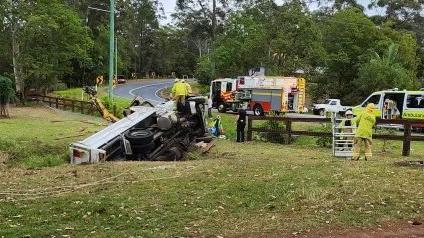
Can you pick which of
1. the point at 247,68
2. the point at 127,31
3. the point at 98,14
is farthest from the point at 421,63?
the point at 127,31

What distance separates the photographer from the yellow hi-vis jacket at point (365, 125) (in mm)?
14458

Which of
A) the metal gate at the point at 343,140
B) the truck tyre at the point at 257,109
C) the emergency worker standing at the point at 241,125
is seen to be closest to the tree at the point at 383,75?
the truck tyre at the point at 257,109

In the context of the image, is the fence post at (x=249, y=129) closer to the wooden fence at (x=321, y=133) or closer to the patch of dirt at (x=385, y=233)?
the wooden fence at (x=321, y=133)

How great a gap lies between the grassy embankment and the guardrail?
25.8 metres

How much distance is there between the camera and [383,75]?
47.2 metres

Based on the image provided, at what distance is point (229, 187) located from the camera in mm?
9156

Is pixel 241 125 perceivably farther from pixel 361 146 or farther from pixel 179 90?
pixel 361 146

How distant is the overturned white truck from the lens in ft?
46.0

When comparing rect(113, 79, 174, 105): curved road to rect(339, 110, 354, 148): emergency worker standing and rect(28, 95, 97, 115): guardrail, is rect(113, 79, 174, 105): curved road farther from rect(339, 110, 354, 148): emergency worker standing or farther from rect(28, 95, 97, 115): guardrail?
rect(339, 110, 354, 148): emergency worker standing

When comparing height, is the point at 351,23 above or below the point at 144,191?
above

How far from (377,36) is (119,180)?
160 ft

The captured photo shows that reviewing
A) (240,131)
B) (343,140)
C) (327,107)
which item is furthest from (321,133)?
(327,107)

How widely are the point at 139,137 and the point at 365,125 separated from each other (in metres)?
5.76

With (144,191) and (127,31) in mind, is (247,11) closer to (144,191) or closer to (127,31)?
(127,31)
